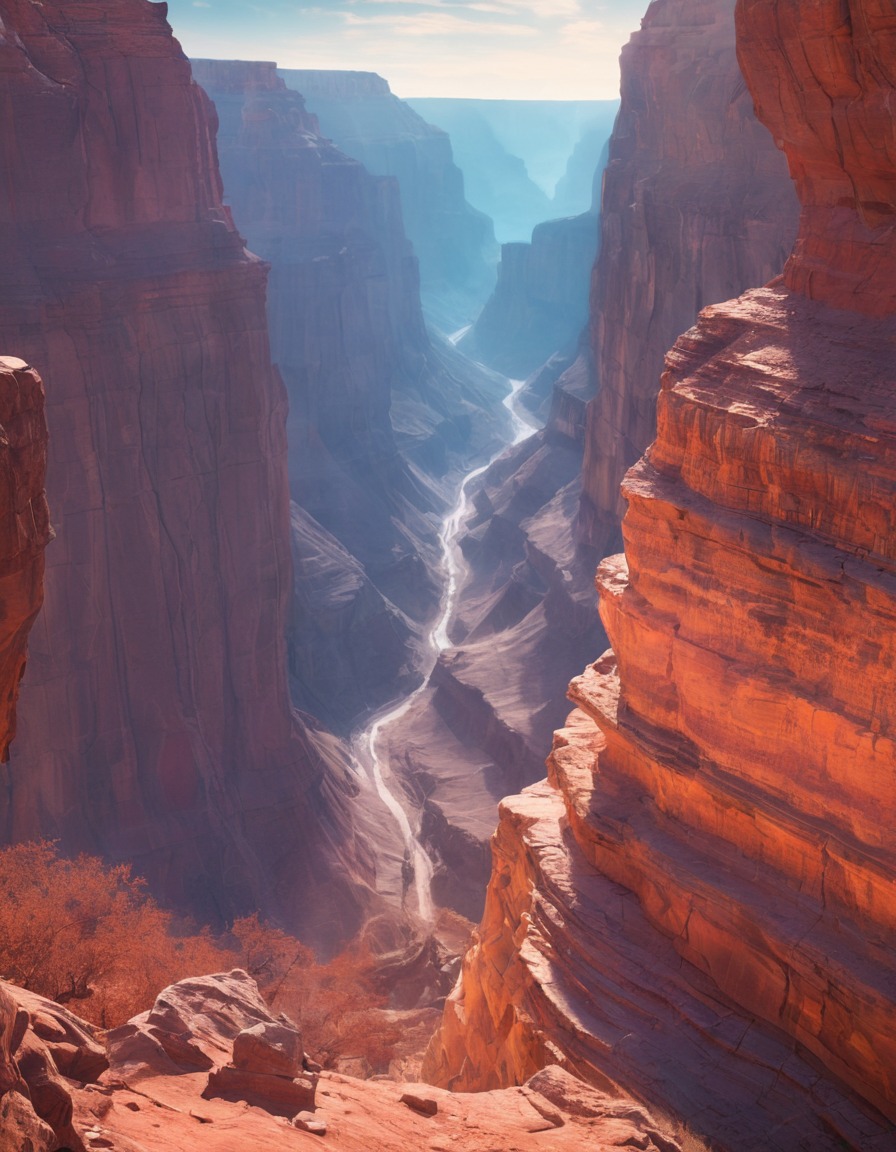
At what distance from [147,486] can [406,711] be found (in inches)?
911

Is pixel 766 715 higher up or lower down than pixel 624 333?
lower down

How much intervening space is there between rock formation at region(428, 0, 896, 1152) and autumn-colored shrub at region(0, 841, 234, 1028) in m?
7.27

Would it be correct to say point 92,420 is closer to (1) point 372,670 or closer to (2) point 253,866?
(2) point 253,866

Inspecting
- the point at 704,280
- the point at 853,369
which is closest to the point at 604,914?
the point at 853,369

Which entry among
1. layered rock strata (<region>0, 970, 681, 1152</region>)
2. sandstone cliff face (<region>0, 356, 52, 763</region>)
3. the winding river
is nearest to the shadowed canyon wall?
the winding river

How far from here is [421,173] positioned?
13662cm

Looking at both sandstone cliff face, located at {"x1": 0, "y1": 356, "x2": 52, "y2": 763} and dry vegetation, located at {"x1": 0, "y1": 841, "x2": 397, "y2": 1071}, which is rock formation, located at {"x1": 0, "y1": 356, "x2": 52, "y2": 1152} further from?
dry vegetation, located at {"x1": 0, "y1": 841, "x2": 397, "y2": 1071}

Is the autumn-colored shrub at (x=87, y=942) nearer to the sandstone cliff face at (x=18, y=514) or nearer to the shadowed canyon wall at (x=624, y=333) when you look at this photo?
the sandstone cliff face at (x=18, y=514)

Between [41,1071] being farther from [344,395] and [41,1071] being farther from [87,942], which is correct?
[344,395]

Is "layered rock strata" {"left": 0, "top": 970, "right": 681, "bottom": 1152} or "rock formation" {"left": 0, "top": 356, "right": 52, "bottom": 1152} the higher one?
"rock formation" {"left": 0, "top": 356, "right": 52, "bottom": 1152}

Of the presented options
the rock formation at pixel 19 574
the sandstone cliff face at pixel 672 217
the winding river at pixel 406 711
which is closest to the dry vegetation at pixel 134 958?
the winding river at pixel 406 711

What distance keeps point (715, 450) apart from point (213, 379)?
959 inches

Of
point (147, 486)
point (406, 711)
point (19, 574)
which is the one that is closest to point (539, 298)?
point (406, 711)

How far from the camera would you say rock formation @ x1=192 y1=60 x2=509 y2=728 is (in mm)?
60250
